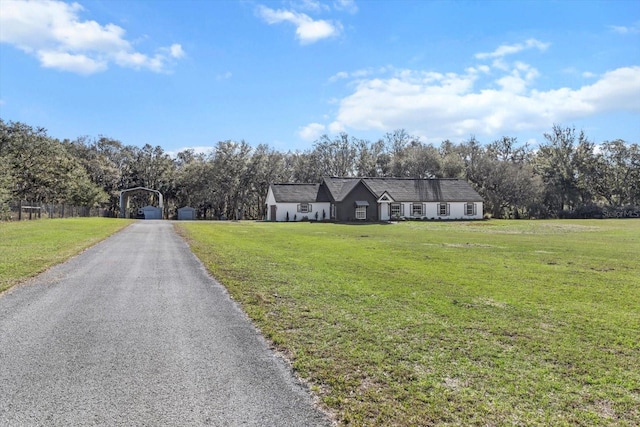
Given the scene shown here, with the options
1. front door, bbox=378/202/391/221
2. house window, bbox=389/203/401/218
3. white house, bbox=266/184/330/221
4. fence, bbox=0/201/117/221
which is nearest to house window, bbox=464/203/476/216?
house window, bbox=389/203/401/218

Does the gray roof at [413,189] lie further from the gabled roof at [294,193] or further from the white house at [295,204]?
the white house at [295,204]

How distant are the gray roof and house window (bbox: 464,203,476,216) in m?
0.69

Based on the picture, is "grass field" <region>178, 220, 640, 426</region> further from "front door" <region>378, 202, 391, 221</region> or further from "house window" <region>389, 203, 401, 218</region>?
"house window" <region>389, 203, 401, 218</region>

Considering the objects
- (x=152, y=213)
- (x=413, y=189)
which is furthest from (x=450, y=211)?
(x=152, y=213)

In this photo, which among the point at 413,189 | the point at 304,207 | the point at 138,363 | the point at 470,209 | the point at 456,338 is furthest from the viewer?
the point at 470,209

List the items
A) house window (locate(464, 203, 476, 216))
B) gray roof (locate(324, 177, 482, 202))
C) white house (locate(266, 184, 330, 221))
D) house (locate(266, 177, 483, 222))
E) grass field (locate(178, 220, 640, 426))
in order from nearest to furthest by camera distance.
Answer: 1. grass field (locate(178, 220, 640, 426))
2. house (locate(266, 177, 483, 222))
3. white house (locate(266, 184, 330, 221))
4. gray roof (locate(324, 177, 482, 202))
5. house window (locate(464, 203, 476, 216))

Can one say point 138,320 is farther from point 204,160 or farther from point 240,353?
point 204,160

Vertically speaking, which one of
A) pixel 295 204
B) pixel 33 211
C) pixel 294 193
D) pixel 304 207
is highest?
pixel 294 193

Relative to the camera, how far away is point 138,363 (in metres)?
4.79

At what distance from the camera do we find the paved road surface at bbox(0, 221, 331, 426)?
3.68m

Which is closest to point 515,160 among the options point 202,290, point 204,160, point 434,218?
point 434,218

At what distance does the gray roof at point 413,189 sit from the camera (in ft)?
185

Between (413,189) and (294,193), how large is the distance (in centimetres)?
1560

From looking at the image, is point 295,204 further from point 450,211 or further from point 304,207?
point 450,211
